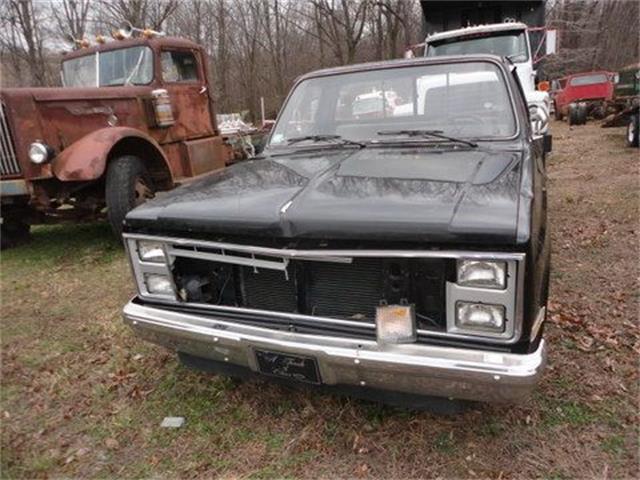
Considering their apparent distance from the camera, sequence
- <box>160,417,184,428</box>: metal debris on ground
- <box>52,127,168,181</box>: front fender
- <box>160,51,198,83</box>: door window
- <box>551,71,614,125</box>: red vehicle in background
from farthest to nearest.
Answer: <box>551,71,614,125</box>: red vehicle in background → <box>160,51,198,83</box>: door window → <box>52,127,168,181</box>: front fender → <box>160,417,184,428</box>: metal debris on ground

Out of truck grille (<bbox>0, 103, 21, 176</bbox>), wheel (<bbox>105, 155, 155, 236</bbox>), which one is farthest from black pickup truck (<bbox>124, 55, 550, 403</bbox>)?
truck grille (<bbox>0, 103, 21, 176</bbox>)

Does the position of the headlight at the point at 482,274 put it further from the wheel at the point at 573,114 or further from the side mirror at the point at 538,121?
the wheel at the point at 573,114

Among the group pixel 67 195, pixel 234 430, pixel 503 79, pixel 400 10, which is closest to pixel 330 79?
pixel 503 79

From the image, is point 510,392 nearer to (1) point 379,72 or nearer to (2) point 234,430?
(2) point 234,430

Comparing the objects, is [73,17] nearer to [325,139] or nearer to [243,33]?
[243,33]

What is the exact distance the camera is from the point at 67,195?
18.4 feet

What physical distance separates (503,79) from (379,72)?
2.62ft

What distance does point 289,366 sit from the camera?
224cm

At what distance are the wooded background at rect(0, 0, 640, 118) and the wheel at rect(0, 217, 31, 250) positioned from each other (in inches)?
531

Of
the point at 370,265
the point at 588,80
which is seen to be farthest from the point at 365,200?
the point at 588,80

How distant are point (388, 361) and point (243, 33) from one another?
74.6 ft

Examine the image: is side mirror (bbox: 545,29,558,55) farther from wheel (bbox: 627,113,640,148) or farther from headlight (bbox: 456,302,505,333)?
headlight (bbox: 456,302,505,333)

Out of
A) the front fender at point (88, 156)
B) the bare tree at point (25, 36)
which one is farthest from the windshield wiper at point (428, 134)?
the bare tree at point (25, 36)

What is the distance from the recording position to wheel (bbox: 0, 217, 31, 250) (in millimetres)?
6473
